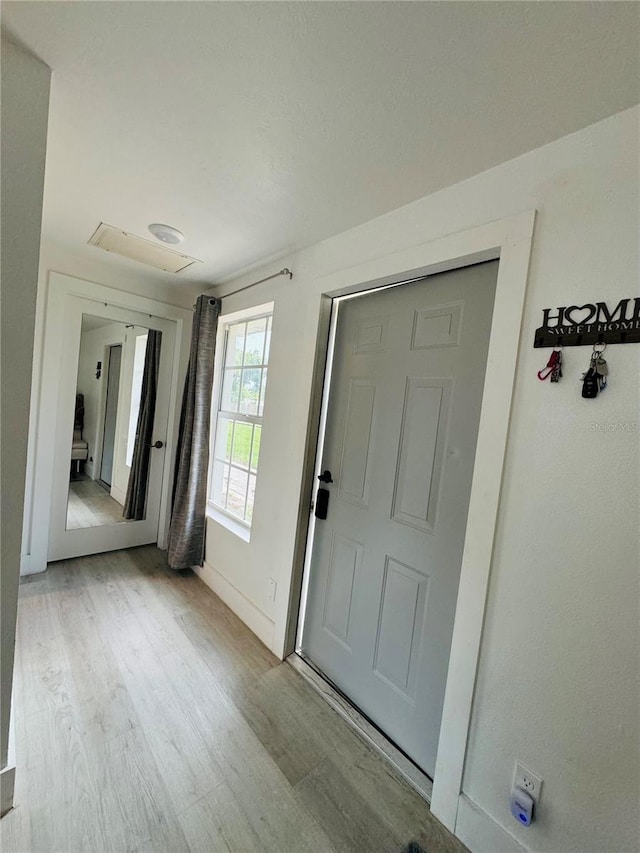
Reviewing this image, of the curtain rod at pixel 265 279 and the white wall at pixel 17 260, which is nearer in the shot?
the white wall at pixel 17 260

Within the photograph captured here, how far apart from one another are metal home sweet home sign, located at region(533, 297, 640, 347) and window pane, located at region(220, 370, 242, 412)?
2.02m

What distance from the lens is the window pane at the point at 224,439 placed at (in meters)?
2.64

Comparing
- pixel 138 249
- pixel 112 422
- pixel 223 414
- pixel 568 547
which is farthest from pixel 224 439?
pixel 568 547

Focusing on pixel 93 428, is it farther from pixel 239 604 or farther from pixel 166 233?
pixel 239 604

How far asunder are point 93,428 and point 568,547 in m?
2.95

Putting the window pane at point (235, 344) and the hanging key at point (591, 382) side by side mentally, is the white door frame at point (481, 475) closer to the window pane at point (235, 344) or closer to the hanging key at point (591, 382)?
the hanging key at point (591, 382)

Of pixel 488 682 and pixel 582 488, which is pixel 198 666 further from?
pixel 582 488

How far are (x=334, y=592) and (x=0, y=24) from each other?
2.21 m

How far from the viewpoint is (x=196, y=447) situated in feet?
8.35

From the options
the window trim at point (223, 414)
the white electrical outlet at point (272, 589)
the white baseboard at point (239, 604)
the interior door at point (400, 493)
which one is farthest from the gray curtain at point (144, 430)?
the interior door at point (400, 493)

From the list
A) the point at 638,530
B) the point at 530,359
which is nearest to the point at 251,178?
the point at 530,359

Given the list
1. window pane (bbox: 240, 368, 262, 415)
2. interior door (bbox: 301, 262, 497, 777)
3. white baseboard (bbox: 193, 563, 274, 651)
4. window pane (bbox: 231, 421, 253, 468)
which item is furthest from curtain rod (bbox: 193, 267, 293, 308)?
white baseboard (bbox: 193, 563, 274, 651)

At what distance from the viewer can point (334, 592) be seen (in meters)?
1.74

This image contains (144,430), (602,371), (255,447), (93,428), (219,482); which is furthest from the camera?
(144,430)
